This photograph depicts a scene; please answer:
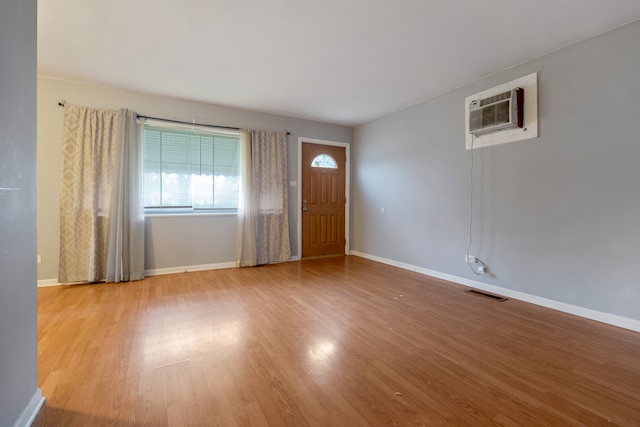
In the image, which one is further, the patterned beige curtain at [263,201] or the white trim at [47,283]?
the patterned beige curtain at [263,201]

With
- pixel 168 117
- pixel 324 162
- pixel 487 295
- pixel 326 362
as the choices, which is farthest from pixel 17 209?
pixel 324 162

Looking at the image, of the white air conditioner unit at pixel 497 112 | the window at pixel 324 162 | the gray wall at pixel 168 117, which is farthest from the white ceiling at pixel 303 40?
the window at pixel 324 162

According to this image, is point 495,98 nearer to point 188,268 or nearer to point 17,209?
point 17,209

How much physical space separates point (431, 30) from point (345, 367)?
9.63 ft

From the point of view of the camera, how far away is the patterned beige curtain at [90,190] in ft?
11.5

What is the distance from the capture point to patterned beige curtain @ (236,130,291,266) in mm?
4570

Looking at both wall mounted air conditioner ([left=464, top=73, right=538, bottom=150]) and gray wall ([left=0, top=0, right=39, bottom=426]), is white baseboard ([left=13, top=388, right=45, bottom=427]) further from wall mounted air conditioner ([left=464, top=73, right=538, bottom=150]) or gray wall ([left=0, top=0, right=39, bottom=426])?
wall mounted air conditioner ([left=464, top=73, right=538, bottom=150])

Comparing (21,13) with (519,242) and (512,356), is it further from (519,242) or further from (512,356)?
(519,242)

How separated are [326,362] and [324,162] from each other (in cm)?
419

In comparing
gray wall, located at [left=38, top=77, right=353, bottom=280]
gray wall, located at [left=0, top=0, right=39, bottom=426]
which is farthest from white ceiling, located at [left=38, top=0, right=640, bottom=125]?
gray wall, located at [left=0, top=0, right=39, bottom=426]

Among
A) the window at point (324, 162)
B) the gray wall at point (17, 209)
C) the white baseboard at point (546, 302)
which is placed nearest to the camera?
the gray wall at point (17, 209)

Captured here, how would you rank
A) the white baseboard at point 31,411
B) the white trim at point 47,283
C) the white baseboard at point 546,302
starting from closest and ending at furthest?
the white baseboard at point 31,411, the white baseboard at point 546,302, the white trim at point 47,283

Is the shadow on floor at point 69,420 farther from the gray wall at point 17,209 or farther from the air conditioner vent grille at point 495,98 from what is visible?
the air conditioner vent grille at point 495,98

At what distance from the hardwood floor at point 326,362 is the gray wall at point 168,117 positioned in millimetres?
971
